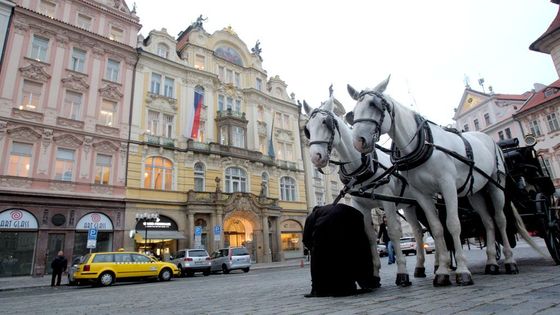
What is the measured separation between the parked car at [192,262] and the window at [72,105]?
41.7 feet

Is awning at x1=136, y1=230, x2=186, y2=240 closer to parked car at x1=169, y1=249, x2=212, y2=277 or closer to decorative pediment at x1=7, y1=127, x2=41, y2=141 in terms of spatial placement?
parked car at x1=169, y1=249, x2=212, y2=277

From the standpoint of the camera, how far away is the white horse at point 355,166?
475 cm

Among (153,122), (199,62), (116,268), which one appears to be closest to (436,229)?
(116,268)

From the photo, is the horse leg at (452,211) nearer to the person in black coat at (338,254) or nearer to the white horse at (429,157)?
the white horse at (429,157)

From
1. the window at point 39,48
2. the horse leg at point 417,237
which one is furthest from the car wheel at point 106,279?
the window at point 39,48

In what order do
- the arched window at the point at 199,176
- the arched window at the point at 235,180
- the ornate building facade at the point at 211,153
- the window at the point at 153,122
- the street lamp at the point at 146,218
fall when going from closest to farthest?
the street lamp at the point at 146,218
the ornate building facade at the point at 211,153
the window at the point at 153,122
the arched window at the point at 199,176
the arched window at the point at 235,180

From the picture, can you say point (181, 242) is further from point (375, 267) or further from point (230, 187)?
point (375, 267)

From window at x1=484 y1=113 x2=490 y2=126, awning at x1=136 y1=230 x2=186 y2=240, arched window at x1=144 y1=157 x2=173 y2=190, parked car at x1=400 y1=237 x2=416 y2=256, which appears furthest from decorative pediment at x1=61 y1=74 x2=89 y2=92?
window at x1=484 y1=113 x2=490 y2=126

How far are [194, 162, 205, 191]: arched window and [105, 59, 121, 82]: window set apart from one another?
948cm

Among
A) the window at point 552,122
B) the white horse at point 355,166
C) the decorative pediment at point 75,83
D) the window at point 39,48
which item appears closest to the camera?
the white horse at point 355,166

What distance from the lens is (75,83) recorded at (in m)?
24.5

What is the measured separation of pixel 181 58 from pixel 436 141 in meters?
31.6

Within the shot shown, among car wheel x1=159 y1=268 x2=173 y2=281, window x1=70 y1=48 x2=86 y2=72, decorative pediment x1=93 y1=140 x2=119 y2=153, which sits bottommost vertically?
car wheel x1=159 y1=268 x2=173 y2=281

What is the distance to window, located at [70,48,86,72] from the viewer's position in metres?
25.0
